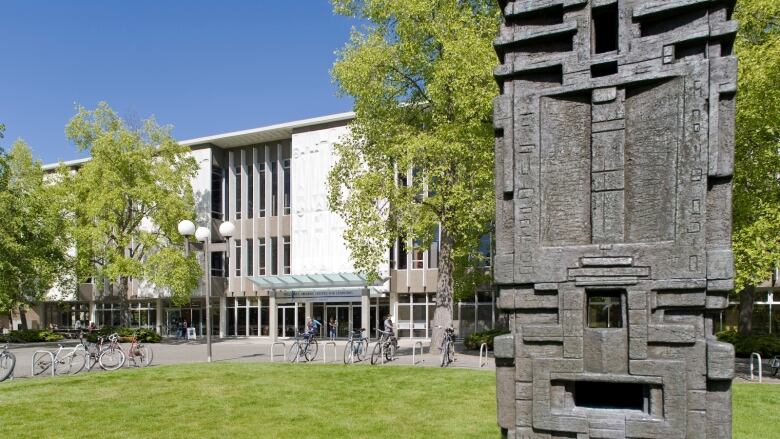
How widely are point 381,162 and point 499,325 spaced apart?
513 inches

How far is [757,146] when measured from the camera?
15227mm

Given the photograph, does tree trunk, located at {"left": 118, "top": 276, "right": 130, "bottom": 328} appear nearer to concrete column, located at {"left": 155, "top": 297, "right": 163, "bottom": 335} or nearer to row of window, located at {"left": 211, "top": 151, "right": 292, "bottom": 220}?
concrete column, located at {"left": 155, "top": 297, "right": 163, "bottom": 335}

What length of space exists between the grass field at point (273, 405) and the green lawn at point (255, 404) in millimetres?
19

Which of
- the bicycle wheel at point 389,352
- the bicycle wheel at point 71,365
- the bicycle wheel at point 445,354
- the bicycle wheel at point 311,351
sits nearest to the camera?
the bicycle wheel at point 71,365

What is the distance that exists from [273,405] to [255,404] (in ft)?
1.33

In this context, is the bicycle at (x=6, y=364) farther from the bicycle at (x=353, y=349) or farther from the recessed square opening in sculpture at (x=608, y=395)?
the recessed square opening in sculpture at (x=608, y=395)

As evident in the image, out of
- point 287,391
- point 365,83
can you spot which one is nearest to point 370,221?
point 365,83

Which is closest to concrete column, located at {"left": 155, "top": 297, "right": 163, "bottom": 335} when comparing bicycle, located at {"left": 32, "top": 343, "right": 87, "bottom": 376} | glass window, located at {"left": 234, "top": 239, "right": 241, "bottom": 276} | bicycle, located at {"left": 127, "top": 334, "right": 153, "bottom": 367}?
glass window, located at {"left": 234, "top": 239, "right": 241, "bottom": 276}

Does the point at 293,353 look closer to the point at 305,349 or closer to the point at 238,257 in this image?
the point at 305,349

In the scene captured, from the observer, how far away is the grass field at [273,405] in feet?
30.8

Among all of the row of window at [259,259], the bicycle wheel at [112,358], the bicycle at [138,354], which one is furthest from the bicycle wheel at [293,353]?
the row of window at [259,259]

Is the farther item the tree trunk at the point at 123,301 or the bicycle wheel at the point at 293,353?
the tree trunk at the point at 123,301

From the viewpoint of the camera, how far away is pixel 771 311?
26656 millimetres

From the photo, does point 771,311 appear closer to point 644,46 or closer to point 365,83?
point 365,83
